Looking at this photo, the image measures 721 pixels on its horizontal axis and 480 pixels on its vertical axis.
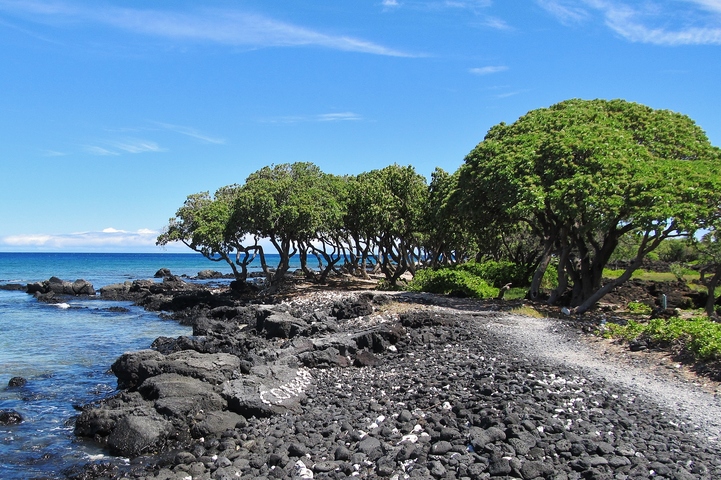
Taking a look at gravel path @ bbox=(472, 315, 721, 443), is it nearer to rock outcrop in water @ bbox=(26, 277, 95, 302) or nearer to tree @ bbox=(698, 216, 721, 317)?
tree @ bbox=(698, 216, 721, 317)

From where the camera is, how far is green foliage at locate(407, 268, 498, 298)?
27.6 meters

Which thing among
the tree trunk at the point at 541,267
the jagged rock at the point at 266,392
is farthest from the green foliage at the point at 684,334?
the jagged rock at the point at 266,392

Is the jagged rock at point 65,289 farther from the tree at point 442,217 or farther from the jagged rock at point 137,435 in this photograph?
the jagged rock at point 137,435

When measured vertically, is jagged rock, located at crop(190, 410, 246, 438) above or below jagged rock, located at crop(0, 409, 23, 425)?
above

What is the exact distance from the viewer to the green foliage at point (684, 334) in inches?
501

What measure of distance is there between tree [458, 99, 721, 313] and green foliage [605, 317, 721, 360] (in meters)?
4.43

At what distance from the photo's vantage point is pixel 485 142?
25.6 meters

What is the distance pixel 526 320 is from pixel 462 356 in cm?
602

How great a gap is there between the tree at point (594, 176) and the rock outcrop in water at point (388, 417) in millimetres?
6783

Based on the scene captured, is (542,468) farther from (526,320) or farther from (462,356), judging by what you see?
(526,320)

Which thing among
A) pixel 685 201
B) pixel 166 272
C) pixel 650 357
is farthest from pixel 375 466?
pixel 166 272

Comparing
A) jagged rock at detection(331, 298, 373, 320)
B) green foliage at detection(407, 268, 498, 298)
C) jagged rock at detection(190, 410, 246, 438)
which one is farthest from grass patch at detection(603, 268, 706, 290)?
jagged rock at detection(190, 410, 246, 438)

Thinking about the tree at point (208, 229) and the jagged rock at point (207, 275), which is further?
the jagged rock at point (207, 275)

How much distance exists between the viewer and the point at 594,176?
2031cm
